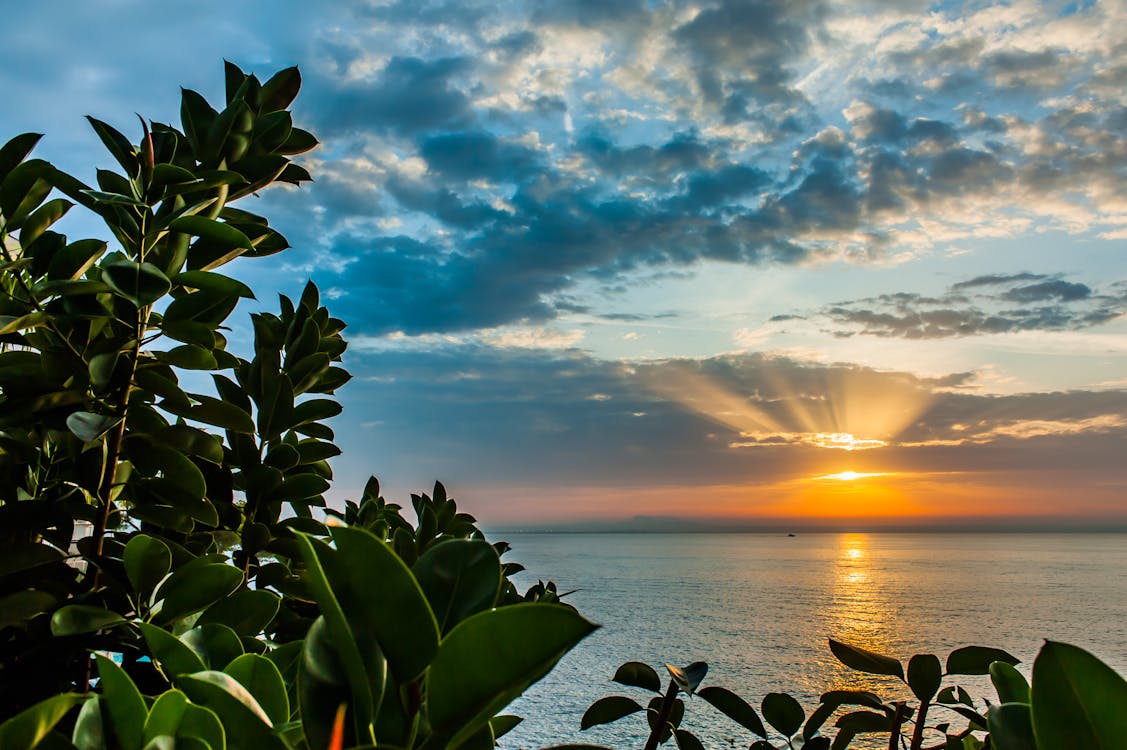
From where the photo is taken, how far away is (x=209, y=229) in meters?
0.71

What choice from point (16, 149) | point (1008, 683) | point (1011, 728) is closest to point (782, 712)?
point (1008, 683)

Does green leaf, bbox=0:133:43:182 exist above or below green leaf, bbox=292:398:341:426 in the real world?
above

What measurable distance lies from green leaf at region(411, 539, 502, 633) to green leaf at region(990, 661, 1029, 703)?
0.37 m

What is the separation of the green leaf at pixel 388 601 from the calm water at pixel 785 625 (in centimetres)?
293

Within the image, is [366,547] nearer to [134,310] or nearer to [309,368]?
[134,310]

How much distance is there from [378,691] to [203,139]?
2.74 ft

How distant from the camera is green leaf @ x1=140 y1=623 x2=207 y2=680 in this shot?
1.32 ft

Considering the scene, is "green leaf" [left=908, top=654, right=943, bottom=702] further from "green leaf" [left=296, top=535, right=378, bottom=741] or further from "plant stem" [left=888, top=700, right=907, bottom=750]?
"green leaf" [left=296, top=535, right=378, bottom=741]

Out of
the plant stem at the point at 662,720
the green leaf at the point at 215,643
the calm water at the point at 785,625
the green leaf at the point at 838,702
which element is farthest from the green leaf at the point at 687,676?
the calm water at the point at 785,625

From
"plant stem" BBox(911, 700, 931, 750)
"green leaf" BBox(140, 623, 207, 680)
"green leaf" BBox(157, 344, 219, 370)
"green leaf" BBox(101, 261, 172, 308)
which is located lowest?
"plant stem" BBox(911, 700, 931, 750)

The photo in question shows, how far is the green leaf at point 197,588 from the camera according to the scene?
58cm

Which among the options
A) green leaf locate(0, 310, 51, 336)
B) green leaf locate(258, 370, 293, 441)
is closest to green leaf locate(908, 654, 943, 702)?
green leaf locate(258, 370, 293, 441)

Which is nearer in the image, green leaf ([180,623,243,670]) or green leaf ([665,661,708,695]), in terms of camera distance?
green leaf ([180,623,243,670])

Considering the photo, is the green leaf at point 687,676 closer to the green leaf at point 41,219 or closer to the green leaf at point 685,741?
the green leaf at point 685,741
